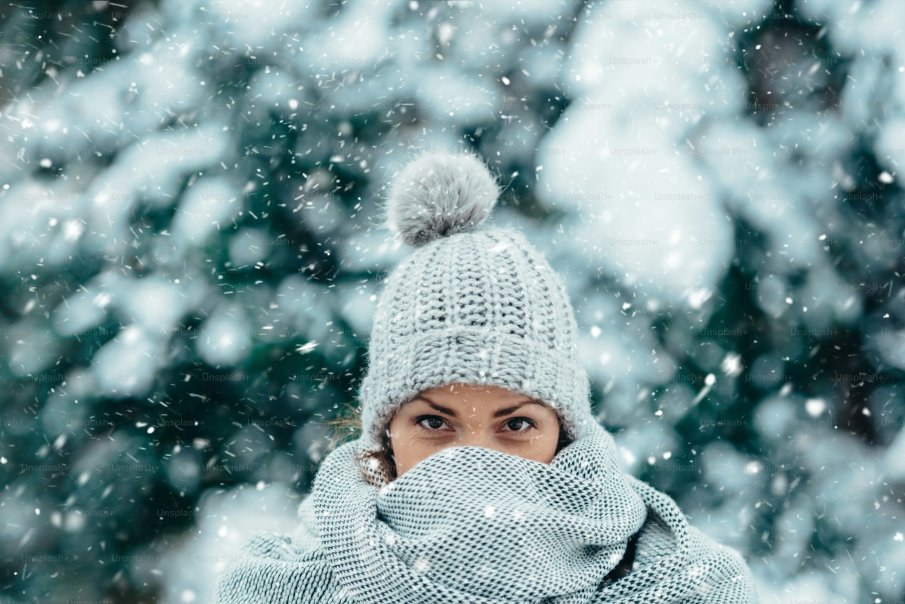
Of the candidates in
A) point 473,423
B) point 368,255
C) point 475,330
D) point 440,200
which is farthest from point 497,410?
point 368,255

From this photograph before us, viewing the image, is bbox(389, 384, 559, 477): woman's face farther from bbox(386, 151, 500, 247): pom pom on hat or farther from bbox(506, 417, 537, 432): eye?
bbox(386, 151, 500, 247): pom pom on hat

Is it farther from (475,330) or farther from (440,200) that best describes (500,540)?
(440,200)

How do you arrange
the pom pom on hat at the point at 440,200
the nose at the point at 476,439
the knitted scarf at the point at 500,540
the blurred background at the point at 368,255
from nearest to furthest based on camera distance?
Answer: the knitted scarf at the point at 500,540
the nose at the point at 476,439
the pom pom on hat at the point at 440,200
the blurred background at the point at 368,255

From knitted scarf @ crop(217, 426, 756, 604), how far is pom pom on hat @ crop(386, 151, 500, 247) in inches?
21.8

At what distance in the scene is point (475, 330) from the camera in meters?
1.60

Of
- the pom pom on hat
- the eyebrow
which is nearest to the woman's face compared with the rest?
the eyebrow

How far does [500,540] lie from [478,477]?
12 cm

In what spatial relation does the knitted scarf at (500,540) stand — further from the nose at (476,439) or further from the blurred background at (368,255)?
the blurred background at (368,255)

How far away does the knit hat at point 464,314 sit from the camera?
5.20 feet

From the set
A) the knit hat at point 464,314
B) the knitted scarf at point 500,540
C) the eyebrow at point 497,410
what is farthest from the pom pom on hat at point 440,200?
the knitted scarf at point 500,540

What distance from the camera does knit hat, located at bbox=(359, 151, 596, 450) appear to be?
1.58 m

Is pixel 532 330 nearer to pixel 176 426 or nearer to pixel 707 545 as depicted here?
pixel 707 545

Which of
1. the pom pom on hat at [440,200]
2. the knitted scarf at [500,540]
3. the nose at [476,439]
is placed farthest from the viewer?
the pom pom on hat at [440,200]

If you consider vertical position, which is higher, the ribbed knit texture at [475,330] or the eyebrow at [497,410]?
the ribbed knit texture at [475,330]
